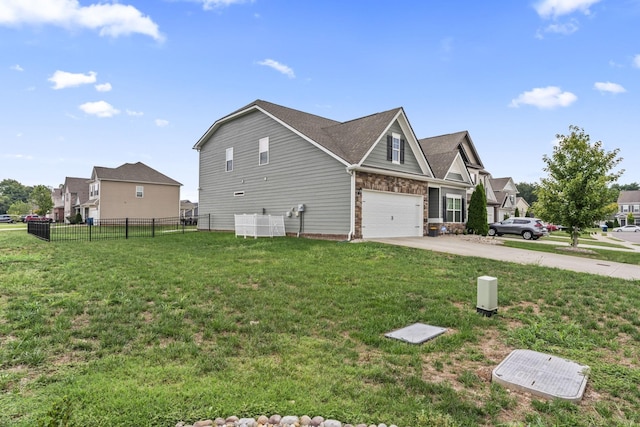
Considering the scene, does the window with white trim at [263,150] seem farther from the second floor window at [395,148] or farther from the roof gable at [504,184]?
the roof gable at [504,184]

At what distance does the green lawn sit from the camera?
2.69 m

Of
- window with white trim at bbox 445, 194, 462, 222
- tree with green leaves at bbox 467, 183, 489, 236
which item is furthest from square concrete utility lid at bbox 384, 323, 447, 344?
tree with green leaves at bbox 467, 183, 489, 236

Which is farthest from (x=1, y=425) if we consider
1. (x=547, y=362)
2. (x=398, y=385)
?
(x=547, y=362)

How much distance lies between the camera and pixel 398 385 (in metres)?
3.11

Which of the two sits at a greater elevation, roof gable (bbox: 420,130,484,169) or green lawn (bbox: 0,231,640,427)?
roof gable (bbox: 420,130,484,169)

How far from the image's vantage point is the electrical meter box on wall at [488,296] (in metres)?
5.19

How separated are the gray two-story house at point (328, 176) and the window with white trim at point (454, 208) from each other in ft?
0.21

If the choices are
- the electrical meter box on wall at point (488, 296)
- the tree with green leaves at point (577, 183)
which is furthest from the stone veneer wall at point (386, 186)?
the electrical meter box on wall at point (488, 296)

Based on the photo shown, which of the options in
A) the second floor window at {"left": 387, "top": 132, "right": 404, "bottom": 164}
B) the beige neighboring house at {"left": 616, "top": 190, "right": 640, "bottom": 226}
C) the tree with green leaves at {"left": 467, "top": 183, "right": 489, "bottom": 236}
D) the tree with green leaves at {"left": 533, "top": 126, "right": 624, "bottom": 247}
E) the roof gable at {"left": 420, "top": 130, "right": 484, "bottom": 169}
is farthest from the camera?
the beige neighboring house at {"left": 616, "top": 190, "right": 640, "bottom": 226}

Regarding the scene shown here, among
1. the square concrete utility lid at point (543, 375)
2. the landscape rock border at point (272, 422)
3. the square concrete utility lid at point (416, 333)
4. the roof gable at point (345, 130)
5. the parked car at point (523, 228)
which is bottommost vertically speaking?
the square concrete utility lid at point (543, 375)

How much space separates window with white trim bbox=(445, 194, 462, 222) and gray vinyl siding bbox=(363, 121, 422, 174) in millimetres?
3752

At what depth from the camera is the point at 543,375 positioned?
3.35 metres

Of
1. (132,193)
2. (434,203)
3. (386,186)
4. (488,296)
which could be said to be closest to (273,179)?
(386,186)

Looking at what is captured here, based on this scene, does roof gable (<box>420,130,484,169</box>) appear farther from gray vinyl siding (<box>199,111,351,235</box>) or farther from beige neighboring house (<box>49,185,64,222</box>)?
beige neighboring house (<box>49,185,64,222</box>)
